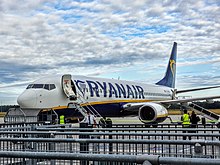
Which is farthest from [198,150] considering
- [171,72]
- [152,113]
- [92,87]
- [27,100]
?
[171,72]

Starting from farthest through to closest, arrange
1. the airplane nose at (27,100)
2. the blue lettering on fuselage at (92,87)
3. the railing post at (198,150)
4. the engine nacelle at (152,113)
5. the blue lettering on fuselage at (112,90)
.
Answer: the blue lettering on fuselage at (112,90) < the engine nacelle at (152,113) < the blue lettering on fuselage at (92,87) < the airplane nose at (27,100) < the railing post at (198,150)

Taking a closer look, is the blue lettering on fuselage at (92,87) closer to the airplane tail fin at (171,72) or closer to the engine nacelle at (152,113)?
the engine nacelle at (152,113)

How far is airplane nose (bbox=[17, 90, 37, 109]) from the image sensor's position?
19.8 meters

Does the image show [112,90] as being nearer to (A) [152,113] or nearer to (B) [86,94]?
(B) [86,94]

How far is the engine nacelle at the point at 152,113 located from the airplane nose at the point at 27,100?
7061 mm

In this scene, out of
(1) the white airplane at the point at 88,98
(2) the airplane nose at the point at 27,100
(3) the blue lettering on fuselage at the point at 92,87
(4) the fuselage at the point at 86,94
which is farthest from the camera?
(3) the blue lettering on fuselage at the point at 92,87

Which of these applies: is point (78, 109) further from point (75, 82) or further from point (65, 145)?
point (65, 145)

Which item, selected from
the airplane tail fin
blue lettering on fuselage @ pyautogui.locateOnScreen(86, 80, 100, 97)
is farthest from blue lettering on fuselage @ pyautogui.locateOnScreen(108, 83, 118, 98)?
the airplane tail fin

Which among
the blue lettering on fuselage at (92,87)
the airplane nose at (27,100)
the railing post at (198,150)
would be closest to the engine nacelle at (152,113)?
the blue lettering on fuselage at (92,87)

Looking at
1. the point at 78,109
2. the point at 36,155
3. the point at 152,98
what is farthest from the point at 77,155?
the point at 152,98

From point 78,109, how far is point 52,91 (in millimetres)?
1751

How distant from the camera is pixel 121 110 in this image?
26344 mm

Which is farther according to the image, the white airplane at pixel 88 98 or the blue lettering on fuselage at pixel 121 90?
the blue lettering on fuselage at pixel 121 90

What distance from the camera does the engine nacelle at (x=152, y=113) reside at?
2302cm
